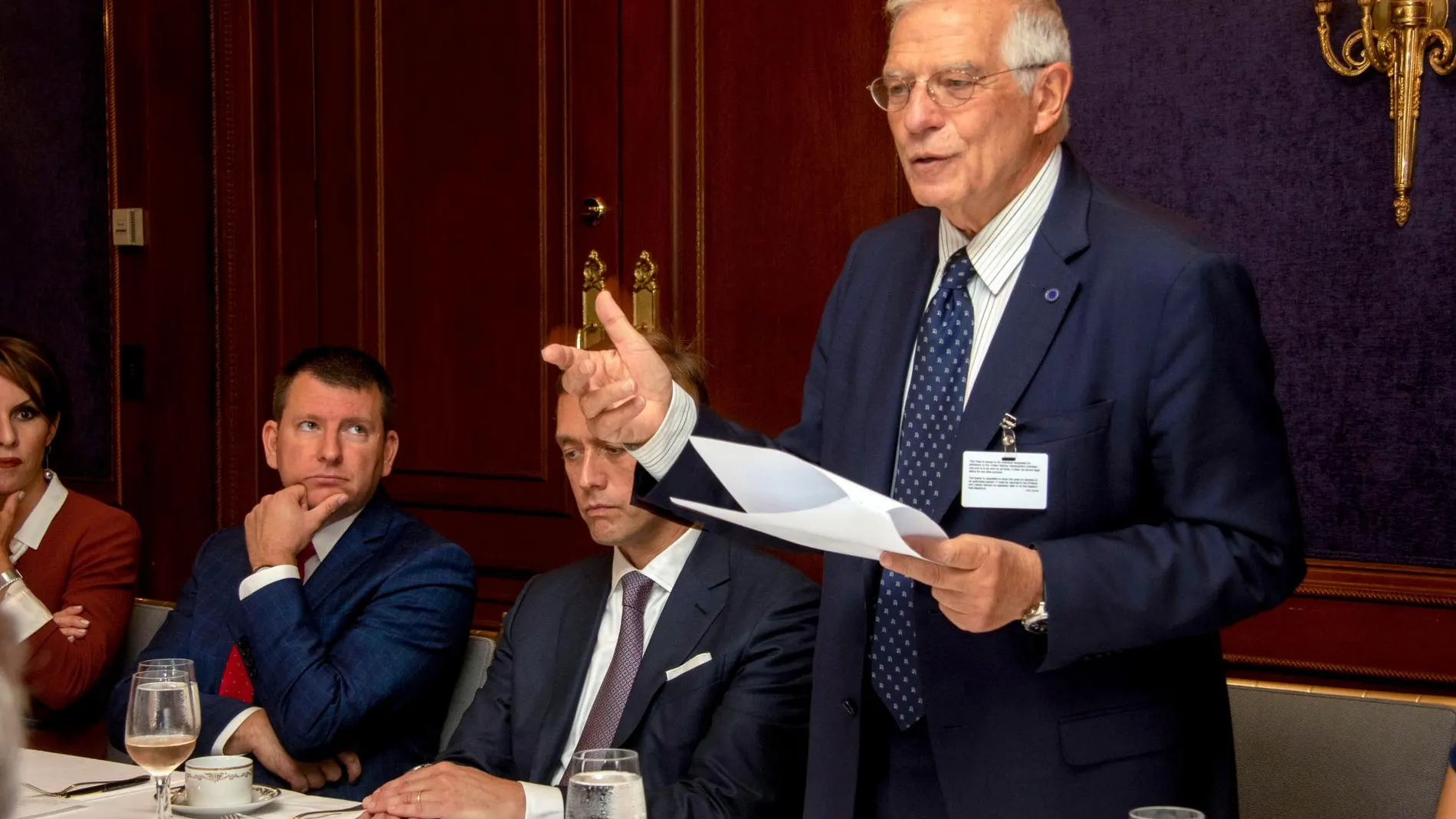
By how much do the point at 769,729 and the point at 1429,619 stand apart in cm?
134

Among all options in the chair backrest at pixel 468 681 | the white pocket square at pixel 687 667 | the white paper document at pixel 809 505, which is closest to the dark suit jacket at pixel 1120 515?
the white paper document at pixel 809 505

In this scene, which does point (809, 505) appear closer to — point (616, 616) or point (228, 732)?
point (616, 616)

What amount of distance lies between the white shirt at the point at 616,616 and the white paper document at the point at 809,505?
3.67 feet

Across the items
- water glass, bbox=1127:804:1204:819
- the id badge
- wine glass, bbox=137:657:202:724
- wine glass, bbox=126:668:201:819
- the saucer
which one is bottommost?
the saucer

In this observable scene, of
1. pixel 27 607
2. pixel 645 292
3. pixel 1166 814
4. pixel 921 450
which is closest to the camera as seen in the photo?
pixel 1166 814

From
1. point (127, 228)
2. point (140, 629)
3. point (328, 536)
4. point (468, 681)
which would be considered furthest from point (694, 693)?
point (127, 228)

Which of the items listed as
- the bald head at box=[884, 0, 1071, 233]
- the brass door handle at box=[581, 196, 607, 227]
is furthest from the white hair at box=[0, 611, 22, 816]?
the brass door handle at box=[581, 196, 607, 227]

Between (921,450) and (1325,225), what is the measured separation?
1.42 metres

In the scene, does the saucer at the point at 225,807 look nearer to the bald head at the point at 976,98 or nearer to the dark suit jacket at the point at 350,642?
the dark suit jacket at the point at 350,642

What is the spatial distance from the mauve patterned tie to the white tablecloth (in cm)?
46

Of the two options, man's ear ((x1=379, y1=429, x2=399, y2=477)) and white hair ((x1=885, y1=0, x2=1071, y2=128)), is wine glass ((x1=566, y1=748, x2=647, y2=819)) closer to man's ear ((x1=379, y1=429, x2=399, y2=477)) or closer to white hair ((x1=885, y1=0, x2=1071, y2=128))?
white hair ((x1=885, y1=0, x2=1071, y2=128))

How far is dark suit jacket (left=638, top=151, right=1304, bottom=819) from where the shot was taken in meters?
1.75

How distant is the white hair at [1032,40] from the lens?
75.2 inches

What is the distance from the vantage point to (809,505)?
57.9 inches
